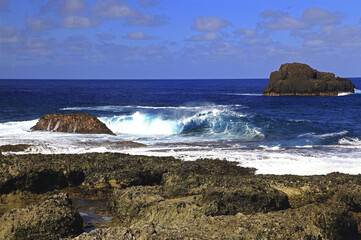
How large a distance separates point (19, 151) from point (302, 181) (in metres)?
10.7

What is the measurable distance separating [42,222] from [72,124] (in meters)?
15.4

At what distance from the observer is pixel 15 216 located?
20.0ft

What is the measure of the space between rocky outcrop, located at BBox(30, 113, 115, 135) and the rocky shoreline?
968cm

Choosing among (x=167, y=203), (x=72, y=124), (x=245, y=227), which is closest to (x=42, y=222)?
(x=167, y=203)

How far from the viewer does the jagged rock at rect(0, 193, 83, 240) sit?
596 cm

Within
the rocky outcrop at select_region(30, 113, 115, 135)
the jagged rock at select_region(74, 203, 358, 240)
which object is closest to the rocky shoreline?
the jagged rock at select_region(74, 203, 358, 240)

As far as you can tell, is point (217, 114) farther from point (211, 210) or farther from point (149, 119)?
point (211, 210)

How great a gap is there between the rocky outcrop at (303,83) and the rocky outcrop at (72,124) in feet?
180

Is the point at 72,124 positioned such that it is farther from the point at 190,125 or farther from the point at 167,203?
the point at 167,203

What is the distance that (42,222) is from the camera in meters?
6.09

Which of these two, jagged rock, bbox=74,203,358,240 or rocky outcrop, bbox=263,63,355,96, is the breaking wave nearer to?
jagged rock, bbox=74,203,358,240

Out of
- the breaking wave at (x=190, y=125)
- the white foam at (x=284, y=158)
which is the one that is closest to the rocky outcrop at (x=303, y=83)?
the breaking wave at (x=190, y=125)

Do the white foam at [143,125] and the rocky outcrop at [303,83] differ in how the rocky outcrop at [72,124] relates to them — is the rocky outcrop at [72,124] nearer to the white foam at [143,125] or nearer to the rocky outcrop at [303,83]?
the white foam at [143,125]

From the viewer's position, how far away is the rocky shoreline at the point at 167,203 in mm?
5262
